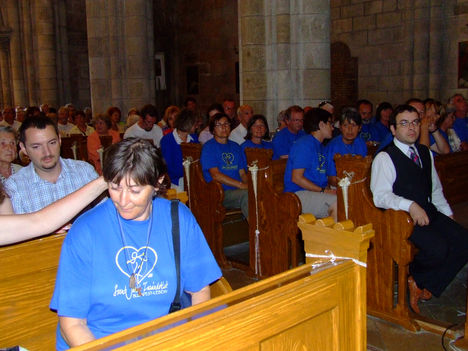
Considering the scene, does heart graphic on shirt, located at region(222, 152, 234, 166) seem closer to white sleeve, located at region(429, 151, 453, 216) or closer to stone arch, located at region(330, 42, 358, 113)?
white sleeve, located at region(429, 151, 453, 216)

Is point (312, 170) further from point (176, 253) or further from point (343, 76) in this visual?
point (343, 76)

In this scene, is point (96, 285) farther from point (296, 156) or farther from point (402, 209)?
point (296, 156)

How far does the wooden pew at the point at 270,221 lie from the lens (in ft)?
16.2

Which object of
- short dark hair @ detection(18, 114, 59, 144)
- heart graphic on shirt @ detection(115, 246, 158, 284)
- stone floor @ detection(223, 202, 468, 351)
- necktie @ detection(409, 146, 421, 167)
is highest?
short dark hair @ detection(18, 114, 59, 144)

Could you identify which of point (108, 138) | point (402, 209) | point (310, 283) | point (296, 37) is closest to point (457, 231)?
point (402, 209)

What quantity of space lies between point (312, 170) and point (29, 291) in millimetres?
3265

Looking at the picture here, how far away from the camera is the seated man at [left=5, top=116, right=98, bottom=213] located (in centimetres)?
328

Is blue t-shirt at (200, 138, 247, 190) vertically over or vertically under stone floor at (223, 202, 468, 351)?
over

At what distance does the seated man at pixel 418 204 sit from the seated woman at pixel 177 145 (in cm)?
307

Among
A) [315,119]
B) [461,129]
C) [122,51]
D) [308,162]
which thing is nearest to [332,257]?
[308,162]

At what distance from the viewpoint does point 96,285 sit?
2.01 meters

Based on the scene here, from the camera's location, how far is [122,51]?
35.8 ft

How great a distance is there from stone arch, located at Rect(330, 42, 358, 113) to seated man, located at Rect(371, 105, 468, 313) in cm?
907

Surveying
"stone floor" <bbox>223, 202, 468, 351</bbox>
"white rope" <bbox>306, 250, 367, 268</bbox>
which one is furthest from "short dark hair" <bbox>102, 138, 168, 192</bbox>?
"stone floor" <bbox>223, 202, 468, 351</bbox>
